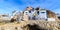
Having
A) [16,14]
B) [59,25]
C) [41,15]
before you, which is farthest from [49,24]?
[16,14]

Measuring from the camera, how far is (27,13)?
6988 millimetres

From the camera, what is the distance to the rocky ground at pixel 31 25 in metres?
5.60

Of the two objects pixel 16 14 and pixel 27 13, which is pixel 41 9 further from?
pixel 16 14

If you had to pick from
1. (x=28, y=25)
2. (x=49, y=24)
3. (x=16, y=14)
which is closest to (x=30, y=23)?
A: (x=28, y=25)

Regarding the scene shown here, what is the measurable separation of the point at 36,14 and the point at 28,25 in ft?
4.12

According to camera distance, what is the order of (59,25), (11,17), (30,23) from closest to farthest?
(30,23) → (59,25) → (11,17)

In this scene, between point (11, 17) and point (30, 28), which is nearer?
point (30, 28)

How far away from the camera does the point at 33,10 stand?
23.7 feet

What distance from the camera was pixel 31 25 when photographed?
234 inches

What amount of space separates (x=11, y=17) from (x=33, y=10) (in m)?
1.07

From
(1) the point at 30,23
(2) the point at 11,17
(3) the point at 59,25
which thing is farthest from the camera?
(2) the point at 11,17

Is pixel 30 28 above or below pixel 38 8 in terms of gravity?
below

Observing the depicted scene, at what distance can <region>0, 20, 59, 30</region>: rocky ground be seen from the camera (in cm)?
560

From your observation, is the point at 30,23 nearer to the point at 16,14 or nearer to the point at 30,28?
the point at 30,28
